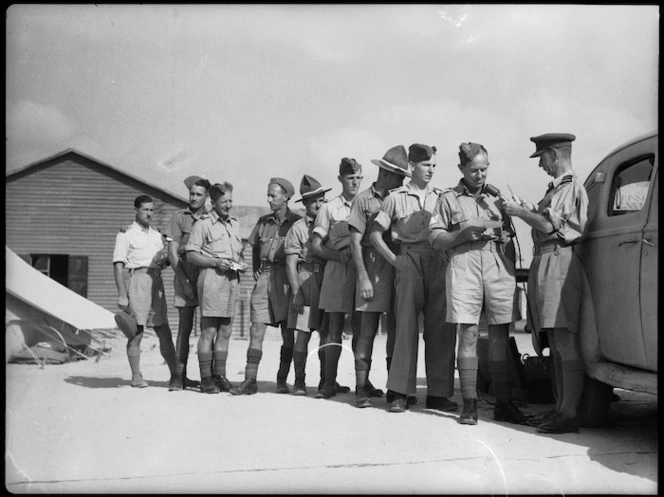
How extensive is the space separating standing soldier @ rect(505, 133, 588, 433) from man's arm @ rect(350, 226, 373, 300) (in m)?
1.40

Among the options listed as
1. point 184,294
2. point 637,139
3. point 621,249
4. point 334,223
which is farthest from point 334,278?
point 637,139

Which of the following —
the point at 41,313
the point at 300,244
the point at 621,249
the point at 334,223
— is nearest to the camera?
the point at 621,249

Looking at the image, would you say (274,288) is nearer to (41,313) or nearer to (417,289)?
(417,289)

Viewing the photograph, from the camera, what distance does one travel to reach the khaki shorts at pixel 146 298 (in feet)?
24.9

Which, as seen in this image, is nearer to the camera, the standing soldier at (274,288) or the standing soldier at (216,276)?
the standing soldier at (216,276)

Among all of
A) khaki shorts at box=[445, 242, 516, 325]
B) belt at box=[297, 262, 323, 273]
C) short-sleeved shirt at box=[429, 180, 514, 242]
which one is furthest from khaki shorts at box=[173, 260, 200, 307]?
khaki shorts at box=[445, 242, 516, 325]

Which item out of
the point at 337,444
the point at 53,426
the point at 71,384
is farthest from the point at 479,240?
the point at 71,384

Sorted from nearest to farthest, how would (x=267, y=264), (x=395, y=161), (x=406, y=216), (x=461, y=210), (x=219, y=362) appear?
1. (x=461, y=210)
2. (x=406, y=216)
3. (x=395, y=161)
4. (x=219, y=362)
5. (x=267, y=264)

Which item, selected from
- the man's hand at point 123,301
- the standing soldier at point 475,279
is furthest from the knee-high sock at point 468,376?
the man's hand at point 123,301

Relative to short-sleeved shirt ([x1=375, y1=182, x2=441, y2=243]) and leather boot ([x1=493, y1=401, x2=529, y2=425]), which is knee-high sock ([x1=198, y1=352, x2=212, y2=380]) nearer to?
short-sleeved shirt ([x1=375, y1=182, x2=441, y2=243])

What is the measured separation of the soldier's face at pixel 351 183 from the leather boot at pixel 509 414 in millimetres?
2668

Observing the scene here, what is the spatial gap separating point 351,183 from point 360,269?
129 cm

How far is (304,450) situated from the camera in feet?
15.4

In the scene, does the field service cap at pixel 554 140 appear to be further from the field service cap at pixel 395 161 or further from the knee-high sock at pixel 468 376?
the knee-high sock at pixel 468 376
